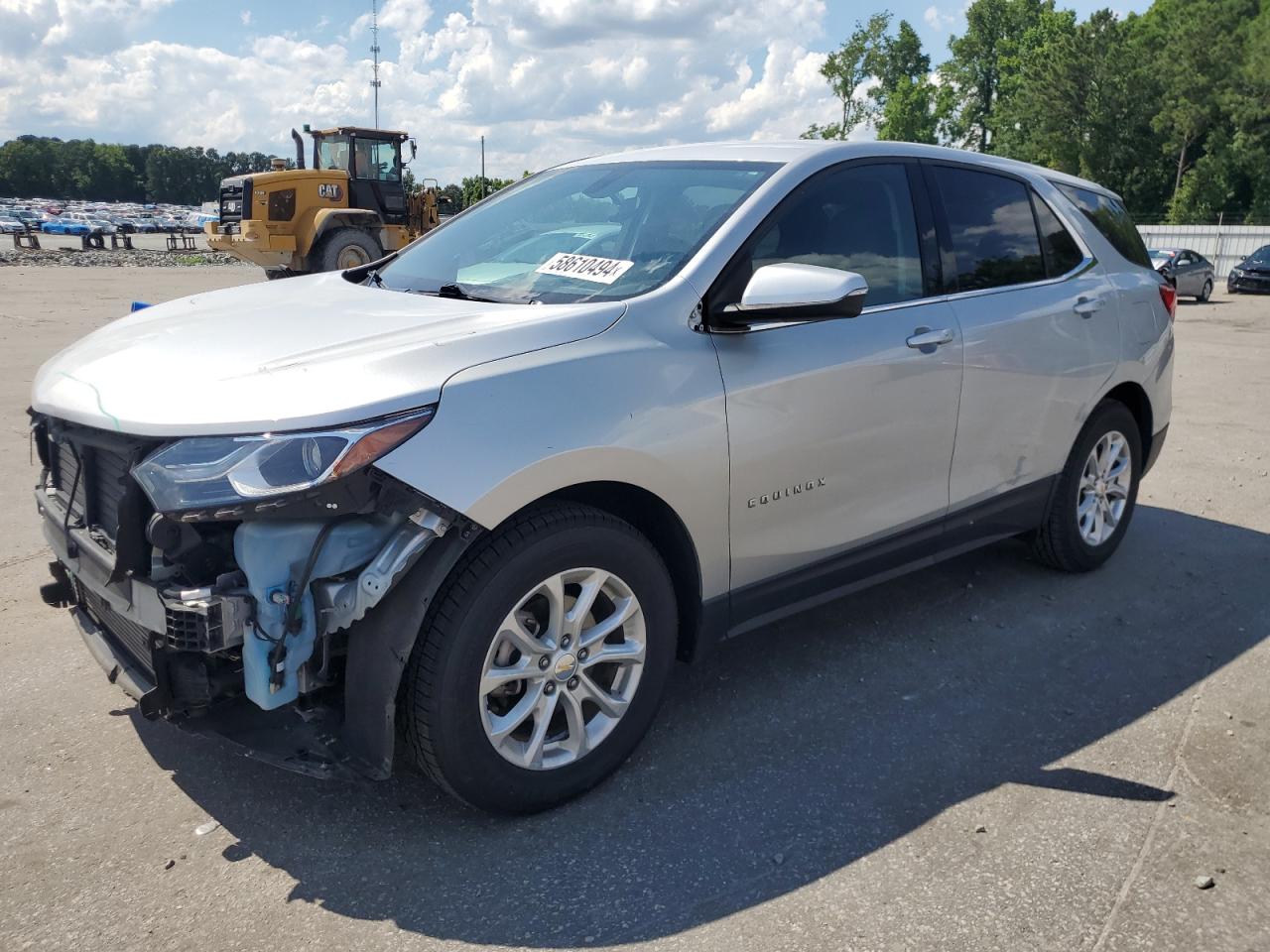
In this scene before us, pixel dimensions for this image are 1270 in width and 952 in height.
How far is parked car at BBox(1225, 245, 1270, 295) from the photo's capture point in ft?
91.6

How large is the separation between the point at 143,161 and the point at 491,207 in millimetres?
166756

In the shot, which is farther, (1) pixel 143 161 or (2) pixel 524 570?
(1) pixel 143 161

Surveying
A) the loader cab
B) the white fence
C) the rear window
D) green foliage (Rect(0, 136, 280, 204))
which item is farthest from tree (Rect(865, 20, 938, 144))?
green foliage (Rect(0, 136, 280, 204))

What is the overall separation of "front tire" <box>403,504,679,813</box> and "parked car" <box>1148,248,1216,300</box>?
1011 inches

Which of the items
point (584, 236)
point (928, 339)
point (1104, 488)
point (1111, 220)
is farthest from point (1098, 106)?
point (584, 236)

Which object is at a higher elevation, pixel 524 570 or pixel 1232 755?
pixel 524 570

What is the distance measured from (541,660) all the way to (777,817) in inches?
32.3

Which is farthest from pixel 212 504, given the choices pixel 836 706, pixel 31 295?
pixel 31 295

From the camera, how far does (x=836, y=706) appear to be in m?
3.73

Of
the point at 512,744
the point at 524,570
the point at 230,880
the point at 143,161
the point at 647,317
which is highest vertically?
the point at 143,161

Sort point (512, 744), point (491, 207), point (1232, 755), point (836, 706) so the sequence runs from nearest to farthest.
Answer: point (512, 744), point (1232, 755), point (836, 706), point (491, 207)

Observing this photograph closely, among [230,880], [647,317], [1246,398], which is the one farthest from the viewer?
[1246,398]

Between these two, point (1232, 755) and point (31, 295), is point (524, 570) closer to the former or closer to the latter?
point (1232, 755)

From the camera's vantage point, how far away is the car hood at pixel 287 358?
8.52 feet
